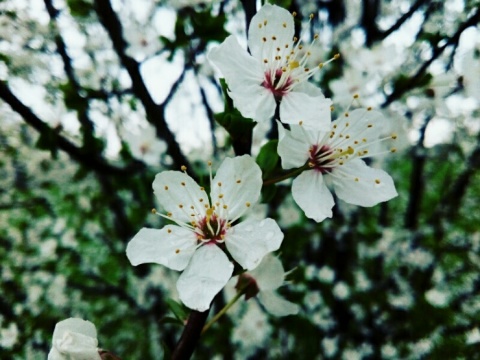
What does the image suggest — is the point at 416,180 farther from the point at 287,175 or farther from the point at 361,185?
the point at 287,175

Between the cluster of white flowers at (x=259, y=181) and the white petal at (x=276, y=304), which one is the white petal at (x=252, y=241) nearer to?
the cluster of white flowers at (x=259, y=181)

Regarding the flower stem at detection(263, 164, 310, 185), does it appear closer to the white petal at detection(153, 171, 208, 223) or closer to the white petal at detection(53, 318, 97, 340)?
the white petal at detection(153, 171, 208, 223)

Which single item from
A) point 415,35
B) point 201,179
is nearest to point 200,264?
point 201,179

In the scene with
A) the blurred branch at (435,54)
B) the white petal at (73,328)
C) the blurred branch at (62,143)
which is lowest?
the white petal at (73,328)

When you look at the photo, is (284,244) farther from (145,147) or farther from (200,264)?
(145,147)

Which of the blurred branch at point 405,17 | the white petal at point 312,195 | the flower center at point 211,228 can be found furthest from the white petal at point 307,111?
the blurred branch at point 405,17

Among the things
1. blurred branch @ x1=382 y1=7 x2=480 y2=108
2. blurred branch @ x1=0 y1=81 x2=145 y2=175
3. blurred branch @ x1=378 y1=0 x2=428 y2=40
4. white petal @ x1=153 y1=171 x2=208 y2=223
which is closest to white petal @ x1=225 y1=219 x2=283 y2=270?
white petal @ x1=153 y1=171 x2=208 y2=223

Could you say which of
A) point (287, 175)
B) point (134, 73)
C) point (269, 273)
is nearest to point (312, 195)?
point (287, 175)
